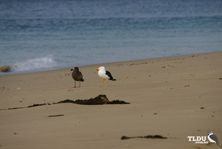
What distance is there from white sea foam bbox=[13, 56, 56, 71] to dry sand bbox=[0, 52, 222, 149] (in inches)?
121

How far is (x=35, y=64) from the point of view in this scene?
15.9 meters

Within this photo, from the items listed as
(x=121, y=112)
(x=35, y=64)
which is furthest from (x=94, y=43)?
(x=121, y=112)

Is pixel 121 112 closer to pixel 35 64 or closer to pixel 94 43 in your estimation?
pixel 35 64

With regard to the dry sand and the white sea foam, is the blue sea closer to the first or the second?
the white sea foam

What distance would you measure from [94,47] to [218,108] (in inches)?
513

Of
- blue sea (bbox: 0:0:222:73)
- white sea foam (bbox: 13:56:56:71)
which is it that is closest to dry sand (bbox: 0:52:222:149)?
white sea foam (bbox: 13:56:56:71)

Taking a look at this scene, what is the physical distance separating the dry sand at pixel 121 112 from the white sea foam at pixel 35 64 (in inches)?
121

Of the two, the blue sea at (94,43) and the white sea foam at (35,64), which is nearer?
the white sea foam at (35,64)

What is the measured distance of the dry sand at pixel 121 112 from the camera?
577 cm

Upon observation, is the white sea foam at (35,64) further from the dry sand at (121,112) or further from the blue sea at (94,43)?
the dry sand at (121,112)

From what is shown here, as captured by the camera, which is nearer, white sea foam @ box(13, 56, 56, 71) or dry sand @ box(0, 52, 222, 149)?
dry sand @ box(0, 52, 222, 149)

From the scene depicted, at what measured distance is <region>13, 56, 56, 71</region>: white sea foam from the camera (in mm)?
15141

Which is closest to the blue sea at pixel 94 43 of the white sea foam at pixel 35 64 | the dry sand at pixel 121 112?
the white sea foam at pixel 35 64

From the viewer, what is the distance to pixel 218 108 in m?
7.18
